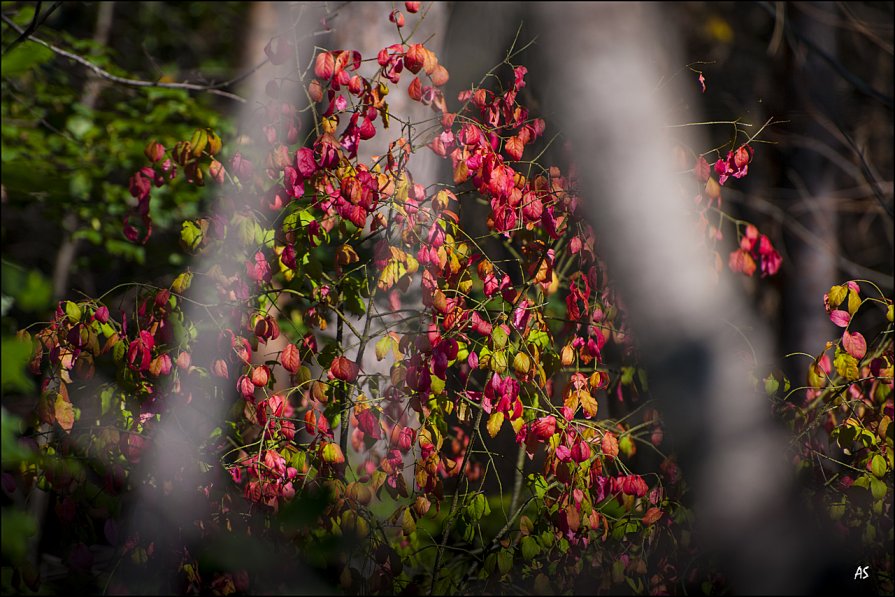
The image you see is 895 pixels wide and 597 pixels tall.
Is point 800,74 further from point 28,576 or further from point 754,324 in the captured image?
point 28,576

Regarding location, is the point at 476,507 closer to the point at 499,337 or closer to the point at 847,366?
the point at 499,337

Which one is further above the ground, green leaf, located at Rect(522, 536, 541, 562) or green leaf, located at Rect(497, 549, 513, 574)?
green leaf, located at Rect(522, 536, 541, 562)

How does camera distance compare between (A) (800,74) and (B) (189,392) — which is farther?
(A) (800,74)

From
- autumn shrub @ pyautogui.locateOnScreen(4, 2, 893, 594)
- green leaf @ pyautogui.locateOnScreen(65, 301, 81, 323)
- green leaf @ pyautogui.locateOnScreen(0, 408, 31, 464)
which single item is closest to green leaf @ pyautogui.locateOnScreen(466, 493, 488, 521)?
autumn shrub @ pyautogui.locateOnScreen(4, 2, 893, 594)

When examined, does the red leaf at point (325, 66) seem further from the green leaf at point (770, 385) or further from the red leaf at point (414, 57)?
the green leaf at point (770, 385)

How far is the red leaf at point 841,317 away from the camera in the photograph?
1.81m

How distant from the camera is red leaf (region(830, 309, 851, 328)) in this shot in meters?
1.81

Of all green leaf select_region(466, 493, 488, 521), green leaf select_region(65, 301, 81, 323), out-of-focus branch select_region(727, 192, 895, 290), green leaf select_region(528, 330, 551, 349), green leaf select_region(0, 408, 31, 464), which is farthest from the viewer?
out-of-focus branch select_region(727, 192, 895, 290)

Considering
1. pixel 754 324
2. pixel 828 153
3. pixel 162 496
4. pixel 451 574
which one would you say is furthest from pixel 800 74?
pixel 162 496

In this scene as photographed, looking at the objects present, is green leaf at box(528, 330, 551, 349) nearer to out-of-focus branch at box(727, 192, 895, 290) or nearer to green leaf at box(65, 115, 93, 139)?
green leaf at box(65, 115, 93, 139)

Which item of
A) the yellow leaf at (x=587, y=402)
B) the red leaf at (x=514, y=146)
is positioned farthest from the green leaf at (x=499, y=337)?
the red leaf at (x=514, y=146)

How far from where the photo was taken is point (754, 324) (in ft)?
7.03

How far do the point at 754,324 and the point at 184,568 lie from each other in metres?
1.55

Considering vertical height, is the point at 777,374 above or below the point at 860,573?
above
